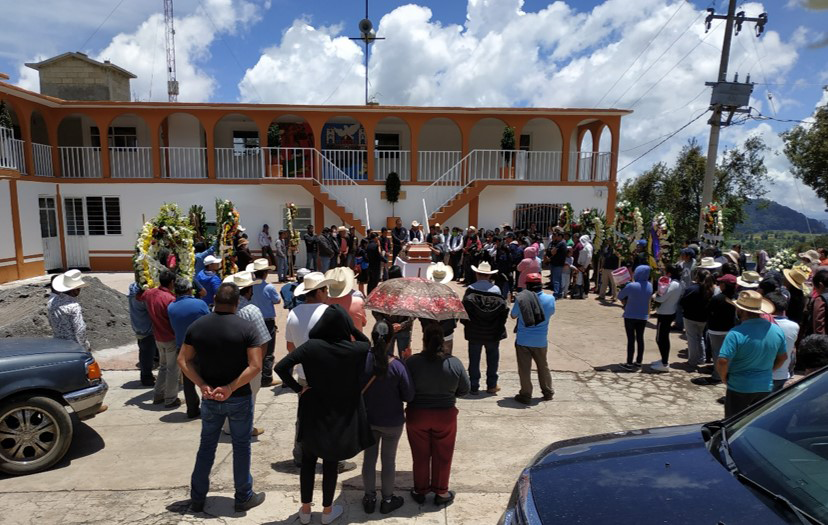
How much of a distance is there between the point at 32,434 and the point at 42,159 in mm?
16299

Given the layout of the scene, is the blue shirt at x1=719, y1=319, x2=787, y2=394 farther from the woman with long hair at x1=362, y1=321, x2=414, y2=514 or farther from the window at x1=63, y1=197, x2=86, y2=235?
the window at x1=63, y1=197, x2=86, y2=235

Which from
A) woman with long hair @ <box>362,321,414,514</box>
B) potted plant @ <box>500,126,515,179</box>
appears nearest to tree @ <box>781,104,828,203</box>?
potted plant @ <box>500,126,515,179</box>

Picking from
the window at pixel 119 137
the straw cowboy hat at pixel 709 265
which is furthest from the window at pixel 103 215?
the straw cowboy hat at pixel 709 265

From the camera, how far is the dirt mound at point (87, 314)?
8.66 metres

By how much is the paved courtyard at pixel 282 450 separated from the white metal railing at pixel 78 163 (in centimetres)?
1298

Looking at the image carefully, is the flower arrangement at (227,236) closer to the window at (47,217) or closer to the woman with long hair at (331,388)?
the woman with long hair at (331,388)

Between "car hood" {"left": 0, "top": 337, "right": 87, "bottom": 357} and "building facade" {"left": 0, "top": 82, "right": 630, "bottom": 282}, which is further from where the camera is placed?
"building facade" {"left": 0, "top": 82, "right": 630, "bottom": 282}

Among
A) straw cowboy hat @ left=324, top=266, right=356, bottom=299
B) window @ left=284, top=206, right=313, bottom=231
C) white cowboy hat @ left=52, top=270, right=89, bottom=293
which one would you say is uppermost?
window @ left=284, top=206, right=313, bottom=231

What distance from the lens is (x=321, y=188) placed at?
59.1 ft

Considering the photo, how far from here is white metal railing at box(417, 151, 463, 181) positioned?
770 inches

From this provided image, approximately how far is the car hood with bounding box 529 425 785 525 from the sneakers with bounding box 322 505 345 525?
166 centimetres

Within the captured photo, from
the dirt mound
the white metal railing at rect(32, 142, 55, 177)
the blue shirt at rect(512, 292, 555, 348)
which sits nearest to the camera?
the blue shirt at rect(512, 292, 555, 348)

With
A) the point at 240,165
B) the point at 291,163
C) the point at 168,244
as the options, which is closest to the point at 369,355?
the point at 168,244

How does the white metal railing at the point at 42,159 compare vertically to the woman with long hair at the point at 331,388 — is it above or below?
above
